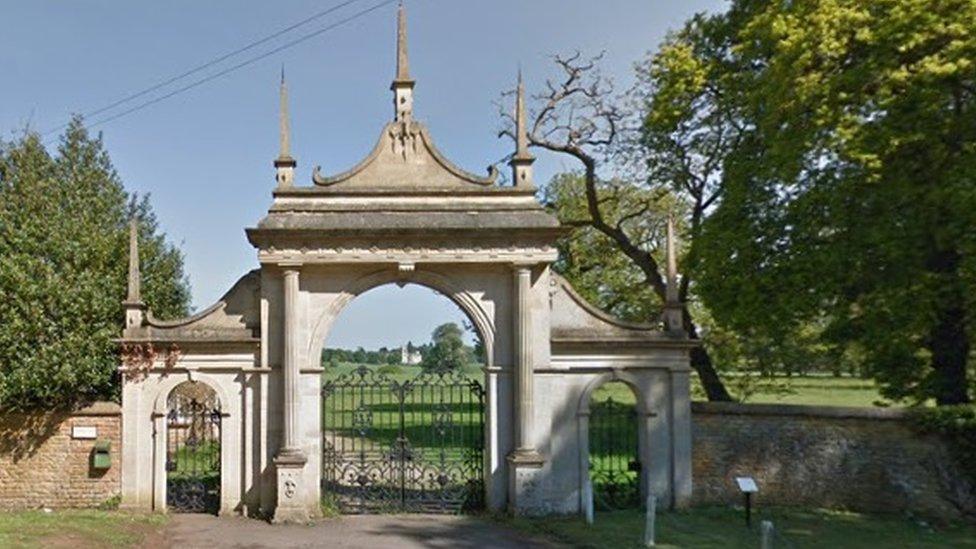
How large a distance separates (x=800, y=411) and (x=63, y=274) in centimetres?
1488

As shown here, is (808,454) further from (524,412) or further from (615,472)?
(524,412)

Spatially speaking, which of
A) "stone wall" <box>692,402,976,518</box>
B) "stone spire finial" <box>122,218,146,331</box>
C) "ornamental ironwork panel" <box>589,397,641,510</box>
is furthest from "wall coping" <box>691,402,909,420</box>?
"stone spire finial" <box>122,218,146,331</box>

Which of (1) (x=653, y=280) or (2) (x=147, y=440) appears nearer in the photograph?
(2) (x=147, y=440)

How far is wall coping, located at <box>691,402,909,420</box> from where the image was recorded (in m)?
13.4

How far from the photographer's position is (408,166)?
1301 cm

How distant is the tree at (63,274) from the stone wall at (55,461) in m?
0.41

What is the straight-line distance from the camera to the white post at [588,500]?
12.1 metres

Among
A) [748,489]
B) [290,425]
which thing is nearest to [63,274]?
[290,425]

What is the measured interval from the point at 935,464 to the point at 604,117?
43.5 feet

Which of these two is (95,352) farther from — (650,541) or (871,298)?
(871,298)

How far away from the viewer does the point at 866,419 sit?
44.4 ft

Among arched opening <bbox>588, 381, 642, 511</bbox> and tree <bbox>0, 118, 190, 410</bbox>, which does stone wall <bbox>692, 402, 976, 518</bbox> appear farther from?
A: tree <bbox>0, 118, 190, 410</bbox>

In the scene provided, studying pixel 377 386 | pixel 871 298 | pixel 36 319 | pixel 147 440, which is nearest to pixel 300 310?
pixel 377 386

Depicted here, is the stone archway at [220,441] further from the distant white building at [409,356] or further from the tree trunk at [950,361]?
the distant white building at [409,356]
